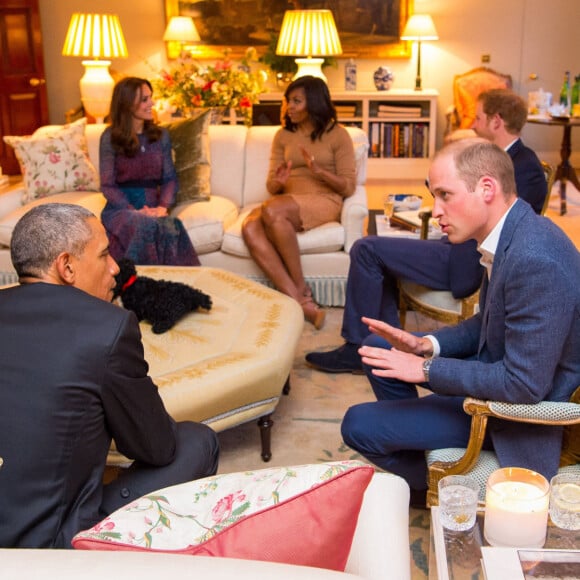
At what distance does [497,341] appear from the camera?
2.09 meters

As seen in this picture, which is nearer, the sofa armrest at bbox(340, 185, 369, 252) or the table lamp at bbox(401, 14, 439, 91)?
the sofa armrest at bbox(340, 185, 369, 252)

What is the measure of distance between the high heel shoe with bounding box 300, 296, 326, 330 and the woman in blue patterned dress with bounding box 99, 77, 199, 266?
24.9 inches

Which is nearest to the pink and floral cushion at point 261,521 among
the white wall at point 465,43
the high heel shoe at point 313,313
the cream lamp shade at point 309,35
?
the high heel shoe at point 313,313

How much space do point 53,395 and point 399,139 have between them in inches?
278

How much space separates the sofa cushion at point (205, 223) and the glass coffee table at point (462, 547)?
294 centimetres

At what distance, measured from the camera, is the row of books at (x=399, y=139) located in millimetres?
8211

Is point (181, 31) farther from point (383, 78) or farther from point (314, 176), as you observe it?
point (314, 176)

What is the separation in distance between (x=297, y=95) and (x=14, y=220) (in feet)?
5.43

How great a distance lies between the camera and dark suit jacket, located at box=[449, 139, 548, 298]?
10.8 ft

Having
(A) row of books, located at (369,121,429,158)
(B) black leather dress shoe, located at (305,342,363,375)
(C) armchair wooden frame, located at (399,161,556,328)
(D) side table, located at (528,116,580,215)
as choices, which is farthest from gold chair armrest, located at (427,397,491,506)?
(A) row of books, located at (369,121,429,158)

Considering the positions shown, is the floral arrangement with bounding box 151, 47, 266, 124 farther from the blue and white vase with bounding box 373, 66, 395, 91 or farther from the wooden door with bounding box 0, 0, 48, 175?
the wooden door with bounding box 0, 0, 48, 175

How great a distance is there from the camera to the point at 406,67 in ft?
27.5

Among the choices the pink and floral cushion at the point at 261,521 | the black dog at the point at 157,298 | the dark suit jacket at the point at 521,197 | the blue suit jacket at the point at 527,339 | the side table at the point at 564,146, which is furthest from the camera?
the side table at the point at 564,146

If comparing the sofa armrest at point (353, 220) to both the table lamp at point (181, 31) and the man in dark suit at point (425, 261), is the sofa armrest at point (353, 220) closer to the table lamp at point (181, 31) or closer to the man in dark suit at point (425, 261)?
the man in dark suit at point (425, 261)
